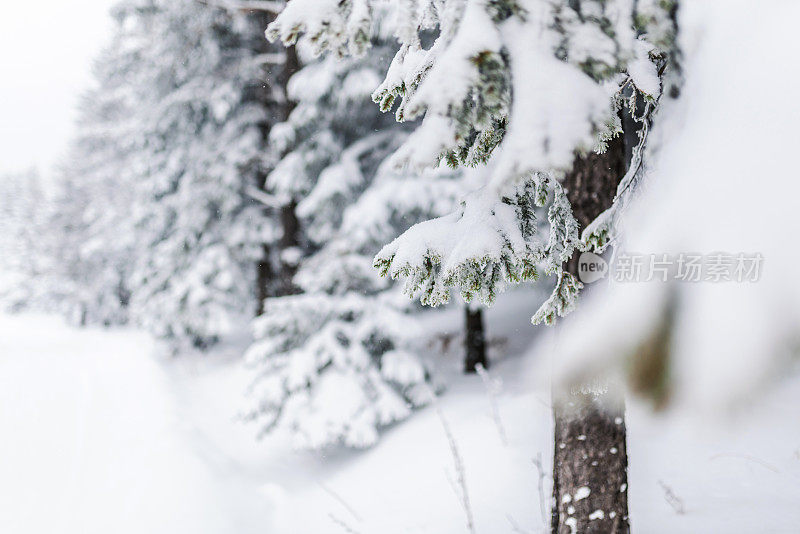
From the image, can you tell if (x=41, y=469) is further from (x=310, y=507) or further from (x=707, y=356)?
(x=707, y=356)

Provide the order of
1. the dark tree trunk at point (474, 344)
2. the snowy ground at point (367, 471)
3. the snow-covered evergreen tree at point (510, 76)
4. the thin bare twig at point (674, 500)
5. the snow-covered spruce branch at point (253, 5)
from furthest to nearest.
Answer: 1. the dark tree trunk at point (474, 344)
2. the snow-covered spruce branch at point (253, 5)
3. the snowy ground at point (367, 471)
4. the thin bare twig at point (674, 500)
5. the snow-covered evergreen tree at point (510, 76)

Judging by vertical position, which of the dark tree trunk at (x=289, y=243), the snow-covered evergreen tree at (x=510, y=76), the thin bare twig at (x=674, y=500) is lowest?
the dark tree trunk at (x=289, y=243)

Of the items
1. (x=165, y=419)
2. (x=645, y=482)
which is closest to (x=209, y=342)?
(x=165, y=419)

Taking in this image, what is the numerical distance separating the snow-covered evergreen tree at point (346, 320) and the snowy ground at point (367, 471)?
594mm

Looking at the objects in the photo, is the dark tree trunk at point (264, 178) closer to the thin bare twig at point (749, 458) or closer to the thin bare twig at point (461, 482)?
the thin bare twig at point (461, 482)

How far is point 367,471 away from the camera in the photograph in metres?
5.74

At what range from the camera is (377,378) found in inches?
248

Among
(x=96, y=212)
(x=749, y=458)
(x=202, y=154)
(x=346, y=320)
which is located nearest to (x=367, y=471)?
(x=346, y=320)

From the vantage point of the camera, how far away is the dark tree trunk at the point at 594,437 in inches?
110

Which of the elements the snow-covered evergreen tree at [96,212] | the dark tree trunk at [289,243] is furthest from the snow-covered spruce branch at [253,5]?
the snow-covered evergreen tree at [96,212]

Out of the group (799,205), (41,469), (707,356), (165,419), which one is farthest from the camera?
(165,419)

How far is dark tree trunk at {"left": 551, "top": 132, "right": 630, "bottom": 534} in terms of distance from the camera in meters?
2.78

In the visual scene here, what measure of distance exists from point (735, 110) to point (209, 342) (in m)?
12.3

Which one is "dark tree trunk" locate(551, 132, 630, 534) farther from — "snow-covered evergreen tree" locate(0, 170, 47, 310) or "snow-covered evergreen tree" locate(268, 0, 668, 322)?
"snow-covered evergreen tree" locate(0, 170, 47, 310)
